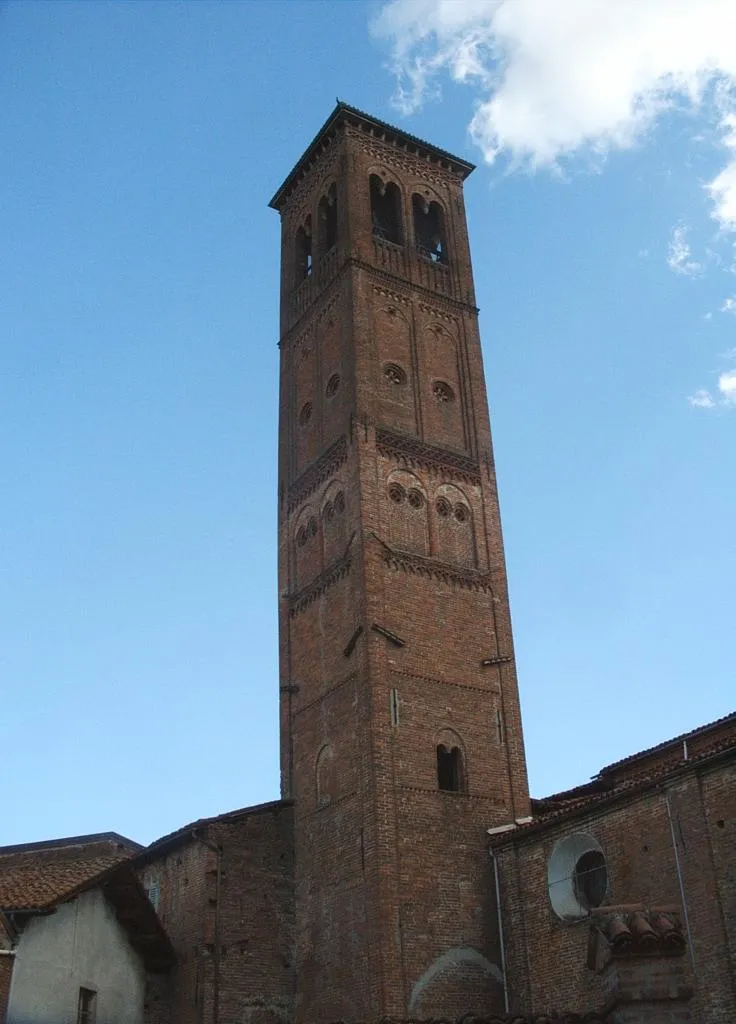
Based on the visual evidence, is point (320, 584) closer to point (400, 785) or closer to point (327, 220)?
point (400, 785)

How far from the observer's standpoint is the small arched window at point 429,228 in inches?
1163

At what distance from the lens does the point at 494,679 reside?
75.9 feet

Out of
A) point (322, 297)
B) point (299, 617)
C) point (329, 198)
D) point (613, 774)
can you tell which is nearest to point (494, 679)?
point (613, 774)

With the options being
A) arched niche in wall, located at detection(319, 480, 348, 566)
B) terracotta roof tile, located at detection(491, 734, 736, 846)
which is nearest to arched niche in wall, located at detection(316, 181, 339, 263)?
arched niche in wall, located at detection(319, 480, 348, 566)

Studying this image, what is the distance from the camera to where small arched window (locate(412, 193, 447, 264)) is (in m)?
29.5

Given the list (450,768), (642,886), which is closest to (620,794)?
(642,886)

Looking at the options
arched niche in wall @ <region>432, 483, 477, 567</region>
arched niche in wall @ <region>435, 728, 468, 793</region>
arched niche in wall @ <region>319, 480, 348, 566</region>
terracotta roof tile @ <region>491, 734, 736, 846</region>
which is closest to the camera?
terracotta roof tile @ <region>491, 734, 736, 846</region>

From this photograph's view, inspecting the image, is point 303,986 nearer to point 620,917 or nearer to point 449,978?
point 449,978

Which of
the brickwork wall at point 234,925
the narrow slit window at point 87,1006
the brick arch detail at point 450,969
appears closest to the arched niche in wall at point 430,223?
the brickwork wall at point 234,925

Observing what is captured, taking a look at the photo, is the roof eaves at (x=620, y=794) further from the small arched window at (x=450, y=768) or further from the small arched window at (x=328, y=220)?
the small arched window at (x=328, y=220)

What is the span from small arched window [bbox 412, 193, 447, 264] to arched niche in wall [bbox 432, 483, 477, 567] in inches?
300

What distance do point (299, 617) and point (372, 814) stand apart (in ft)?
18.8

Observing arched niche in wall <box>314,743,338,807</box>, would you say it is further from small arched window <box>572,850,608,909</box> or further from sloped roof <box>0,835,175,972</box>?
small arched window <box>572,850,608,909</box>

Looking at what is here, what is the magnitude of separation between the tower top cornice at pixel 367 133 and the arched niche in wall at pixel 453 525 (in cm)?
1079
